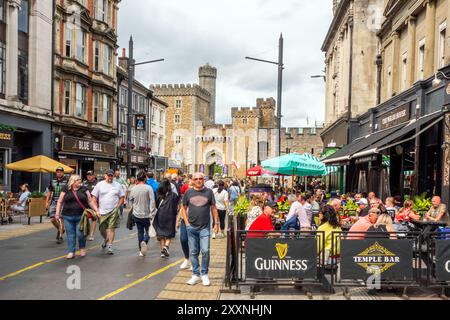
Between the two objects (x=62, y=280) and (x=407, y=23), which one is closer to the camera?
(x=62, y=280)

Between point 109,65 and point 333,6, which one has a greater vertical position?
point 333,6

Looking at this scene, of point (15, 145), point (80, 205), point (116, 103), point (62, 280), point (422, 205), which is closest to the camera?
point (62, 280)

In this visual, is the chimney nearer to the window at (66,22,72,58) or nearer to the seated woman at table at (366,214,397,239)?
the window at (66,22,72,58)

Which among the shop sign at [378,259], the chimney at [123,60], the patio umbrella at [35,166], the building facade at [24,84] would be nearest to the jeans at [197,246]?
the shop sign at [378,259]

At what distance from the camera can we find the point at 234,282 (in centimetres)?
727

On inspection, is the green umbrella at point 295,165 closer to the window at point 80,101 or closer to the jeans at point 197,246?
the jeans at point 197,246

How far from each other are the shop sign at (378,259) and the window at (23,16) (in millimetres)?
21864

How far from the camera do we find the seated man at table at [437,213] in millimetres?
10242

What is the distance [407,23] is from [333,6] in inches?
897

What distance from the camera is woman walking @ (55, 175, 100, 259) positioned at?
31.7 feet

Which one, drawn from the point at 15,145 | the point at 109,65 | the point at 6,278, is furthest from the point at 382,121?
the point at 109,65

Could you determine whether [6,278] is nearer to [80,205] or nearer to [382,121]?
[80,205]

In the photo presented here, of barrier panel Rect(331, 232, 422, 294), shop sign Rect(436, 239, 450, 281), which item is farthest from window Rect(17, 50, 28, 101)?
shop sign Rect(436, 239, 450, 281)

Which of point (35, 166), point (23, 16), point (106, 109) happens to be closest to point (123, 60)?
point (106, 109)
